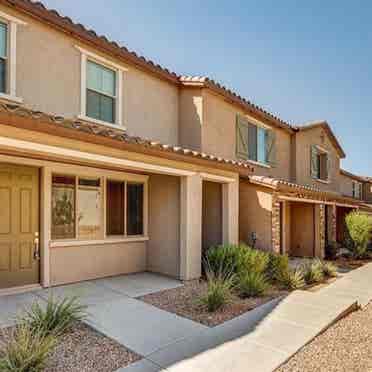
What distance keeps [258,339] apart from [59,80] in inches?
303

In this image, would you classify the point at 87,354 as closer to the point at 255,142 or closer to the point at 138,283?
the point at 138,283

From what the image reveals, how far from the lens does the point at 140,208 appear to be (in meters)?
10.4

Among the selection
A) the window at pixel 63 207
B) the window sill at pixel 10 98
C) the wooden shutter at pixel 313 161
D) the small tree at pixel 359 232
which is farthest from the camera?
the wooden shutter at pixel 313 161

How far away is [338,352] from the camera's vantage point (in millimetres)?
5141

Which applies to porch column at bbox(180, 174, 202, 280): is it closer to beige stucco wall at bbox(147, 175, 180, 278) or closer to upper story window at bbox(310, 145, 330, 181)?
beige stucco wall at bbox(147, 175, 180, 278)

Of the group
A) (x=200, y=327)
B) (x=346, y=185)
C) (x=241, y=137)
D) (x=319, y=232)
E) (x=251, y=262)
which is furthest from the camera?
(x=346, y=185)

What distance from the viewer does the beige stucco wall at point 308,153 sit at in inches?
703

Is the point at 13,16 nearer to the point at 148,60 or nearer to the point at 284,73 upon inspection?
the point at 148,60

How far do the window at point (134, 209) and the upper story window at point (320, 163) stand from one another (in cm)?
1300

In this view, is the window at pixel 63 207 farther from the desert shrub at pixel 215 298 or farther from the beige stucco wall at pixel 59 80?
the desert shrub at pixel 215 298

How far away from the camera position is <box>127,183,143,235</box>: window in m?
10.2

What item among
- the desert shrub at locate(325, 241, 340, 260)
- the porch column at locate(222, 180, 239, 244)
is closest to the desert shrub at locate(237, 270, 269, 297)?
the porch column at locate(222, 180, 239, 244)

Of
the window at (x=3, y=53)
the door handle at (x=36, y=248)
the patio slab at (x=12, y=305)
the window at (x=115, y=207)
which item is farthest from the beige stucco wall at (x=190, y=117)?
the patio slab at (x=12, y=305)

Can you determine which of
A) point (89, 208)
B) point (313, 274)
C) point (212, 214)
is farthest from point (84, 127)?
point (313, 274)
